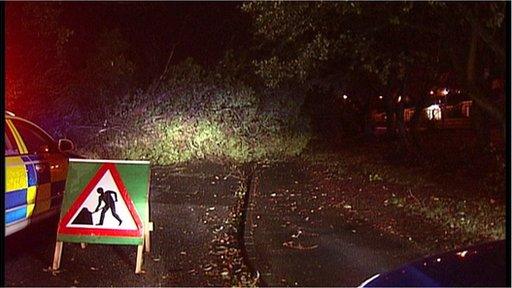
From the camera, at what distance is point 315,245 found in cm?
663

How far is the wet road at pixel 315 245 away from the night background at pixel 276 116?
1.1 inches

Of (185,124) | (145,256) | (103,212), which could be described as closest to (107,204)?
(103,212)

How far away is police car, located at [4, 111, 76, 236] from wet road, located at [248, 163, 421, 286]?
2238 mm

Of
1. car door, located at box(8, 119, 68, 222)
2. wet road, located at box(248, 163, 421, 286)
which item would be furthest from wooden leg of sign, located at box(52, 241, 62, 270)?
wet road, located at box(248, 163, 421, 286)

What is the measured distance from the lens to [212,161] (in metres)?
16.5

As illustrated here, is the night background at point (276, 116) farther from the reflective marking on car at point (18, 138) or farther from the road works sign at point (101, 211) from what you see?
the reflective marking on car at point (18, 138)

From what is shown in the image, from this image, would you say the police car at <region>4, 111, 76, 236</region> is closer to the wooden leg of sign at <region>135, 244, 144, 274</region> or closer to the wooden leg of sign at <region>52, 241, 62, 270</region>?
the wooden leg of sign at <region>52, 241, 62, 270</region>

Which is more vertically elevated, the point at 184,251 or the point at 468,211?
the point at 468,211

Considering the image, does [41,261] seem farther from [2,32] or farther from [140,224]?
[2,32]

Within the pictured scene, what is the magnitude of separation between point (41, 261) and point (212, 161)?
10478 millimetres

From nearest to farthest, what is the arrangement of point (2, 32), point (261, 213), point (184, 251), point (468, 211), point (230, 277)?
point (230, 277) → point (184, 251) → point (468, 211) → point (261, 213) → point (2, 32)

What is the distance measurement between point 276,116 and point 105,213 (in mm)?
14255

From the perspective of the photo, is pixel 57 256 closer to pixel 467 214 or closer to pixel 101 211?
pixel 101 211

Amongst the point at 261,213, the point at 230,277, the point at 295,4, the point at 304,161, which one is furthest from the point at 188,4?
the point at 230,277
